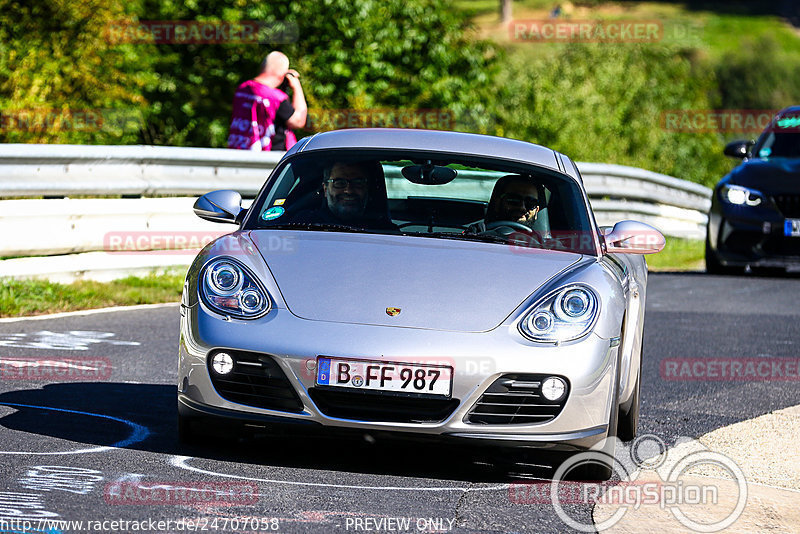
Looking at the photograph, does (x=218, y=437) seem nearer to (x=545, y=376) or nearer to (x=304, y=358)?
(x=304, y=358)

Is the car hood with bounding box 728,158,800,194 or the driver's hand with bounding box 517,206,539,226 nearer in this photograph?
the driver's hand with bounding box 517,206,539,226

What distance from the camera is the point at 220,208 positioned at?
20.3ft

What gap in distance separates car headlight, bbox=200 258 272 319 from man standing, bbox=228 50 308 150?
622cm

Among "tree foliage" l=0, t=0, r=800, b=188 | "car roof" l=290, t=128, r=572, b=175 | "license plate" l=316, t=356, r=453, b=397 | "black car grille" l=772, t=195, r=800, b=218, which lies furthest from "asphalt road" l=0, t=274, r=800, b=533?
"tree foliage" l=0, t=0, r=800, b=188

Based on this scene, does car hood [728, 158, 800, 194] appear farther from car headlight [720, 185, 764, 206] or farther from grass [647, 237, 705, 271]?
grass [647, 237, 705, 271]

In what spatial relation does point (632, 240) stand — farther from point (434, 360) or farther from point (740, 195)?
point (740, 195)

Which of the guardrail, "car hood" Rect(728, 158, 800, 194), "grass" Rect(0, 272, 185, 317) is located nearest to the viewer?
"grass" Rect(0, 272, 185, 317)

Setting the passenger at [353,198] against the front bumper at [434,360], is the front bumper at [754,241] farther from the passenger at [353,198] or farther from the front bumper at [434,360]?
the front bumper at [434,360]

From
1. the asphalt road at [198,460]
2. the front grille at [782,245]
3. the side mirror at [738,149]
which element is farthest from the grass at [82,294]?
the side mirror at [738,149]

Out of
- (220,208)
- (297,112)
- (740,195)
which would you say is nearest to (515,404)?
(220,208)

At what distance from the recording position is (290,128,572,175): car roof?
6.28m

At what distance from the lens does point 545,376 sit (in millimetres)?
4953

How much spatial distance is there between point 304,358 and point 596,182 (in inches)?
494

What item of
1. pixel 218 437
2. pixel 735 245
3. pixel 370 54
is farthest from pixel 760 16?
pixel 218 437
